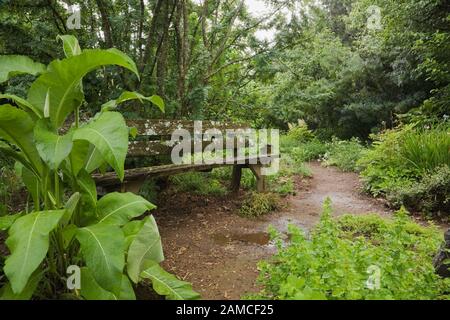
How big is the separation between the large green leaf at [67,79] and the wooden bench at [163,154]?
108 cm

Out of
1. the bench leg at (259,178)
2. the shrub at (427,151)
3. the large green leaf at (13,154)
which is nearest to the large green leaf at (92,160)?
the large green leaf at (13,154)

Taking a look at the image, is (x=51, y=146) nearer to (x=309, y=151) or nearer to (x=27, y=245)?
(x=27, y=245)

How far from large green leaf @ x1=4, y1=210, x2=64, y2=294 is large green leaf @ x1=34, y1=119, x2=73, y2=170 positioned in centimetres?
31

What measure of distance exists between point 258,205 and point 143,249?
288 centimetres

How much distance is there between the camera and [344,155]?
31.5 feet

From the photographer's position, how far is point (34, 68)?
2250mm

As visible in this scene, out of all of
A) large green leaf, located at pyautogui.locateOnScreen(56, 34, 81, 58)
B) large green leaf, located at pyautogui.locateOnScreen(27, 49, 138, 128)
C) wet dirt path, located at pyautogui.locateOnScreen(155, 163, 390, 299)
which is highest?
large green leaf, located at pyautogui.locateOnScreen(56, 34, 81, 58)

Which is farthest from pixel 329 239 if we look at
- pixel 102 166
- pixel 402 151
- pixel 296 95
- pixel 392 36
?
pixel 392 36

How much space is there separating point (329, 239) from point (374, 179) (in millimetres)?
4447

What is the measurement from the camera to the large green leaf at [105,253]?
1791mm

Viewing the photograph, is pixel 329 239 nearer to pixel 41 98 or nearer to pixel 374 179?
pixel 41 98

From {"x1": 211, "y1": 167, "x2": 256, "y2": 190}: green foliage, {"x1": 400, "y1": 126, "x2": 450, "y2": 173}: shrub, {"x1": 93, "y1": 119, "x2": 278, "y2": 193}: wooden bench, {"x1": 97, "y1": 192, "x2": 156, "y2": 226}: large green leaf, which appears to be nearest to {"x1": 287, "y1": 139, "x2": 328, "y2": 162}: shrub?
{"x1": 211, "y1": 167, "x2": 256, "y2": 190}: green foliage

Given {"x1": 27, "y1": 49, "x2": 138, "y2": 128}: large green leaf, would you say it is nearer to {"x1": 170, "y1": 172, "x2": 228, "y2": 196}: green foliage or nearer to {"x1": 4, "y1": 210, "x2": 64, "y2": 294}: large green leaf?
{"x1": 4, "y1": 210, "x2": 64, "y2": 294}: large green leaf

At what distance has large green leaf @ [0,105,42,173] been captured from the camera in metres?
1.99
